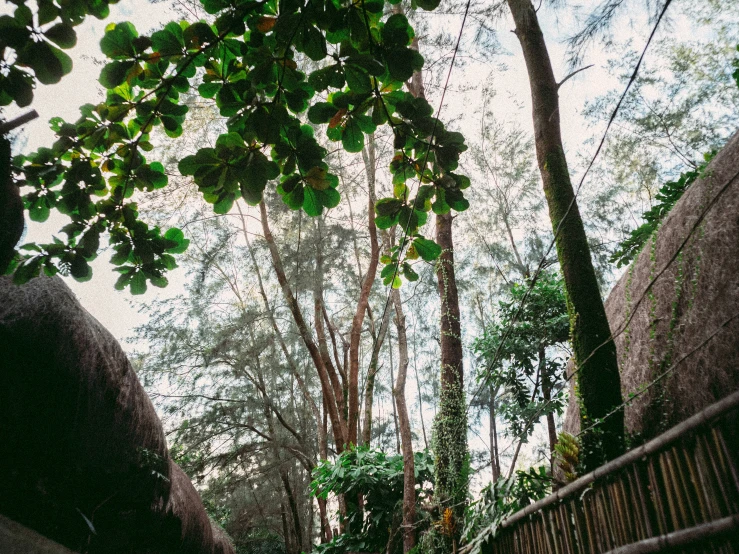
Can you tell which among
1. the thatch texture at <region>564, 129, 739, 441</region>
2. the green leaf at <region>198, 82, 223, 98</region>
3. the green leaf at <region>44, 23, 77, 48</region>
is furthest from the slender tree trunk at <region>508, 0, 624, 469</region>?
A: the green leaf at <region>44, 23, 77, 48</region>

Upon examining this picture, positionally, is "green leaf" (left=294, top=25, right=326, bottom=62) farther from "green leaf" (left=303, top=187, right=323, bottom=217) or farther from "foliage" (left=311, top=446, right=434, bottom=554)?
"foliage" (left=311, top=446, right=434, bottom=554)

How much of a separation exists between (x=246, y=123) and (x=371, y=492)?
3674 mm

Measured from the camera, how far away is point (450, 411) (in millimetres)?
3180

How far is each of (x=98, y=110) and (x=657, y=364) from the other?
8.82ft

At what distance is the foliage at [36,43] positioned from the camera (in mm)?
877

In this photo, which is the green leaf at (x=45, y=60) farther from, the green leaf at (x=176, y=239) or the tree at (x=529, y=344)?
the tree at (x=529, y=344)

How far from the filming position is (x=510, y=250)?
10805mm

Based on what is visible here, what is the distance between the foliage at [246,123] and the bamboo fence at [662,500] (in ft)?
3.21

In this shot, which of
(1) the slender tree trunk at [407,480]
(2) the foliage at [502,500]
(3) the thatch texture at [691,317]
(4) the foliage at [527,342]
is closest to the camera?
(3) the thatch texture at [691,317]

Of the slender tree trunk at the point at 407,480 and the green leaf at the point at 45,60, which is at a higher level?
the green leaf at the point at 45,60

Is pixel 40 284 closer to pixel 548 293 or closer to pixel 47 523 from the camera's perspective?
pixel 47 523

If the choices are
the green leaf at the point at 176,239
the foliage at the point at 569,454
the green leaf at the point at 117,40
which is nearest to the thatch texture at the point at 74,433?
the green leaf at the point at 176,239

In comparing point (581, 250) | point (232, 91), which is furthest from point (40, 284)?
point (581, 250)

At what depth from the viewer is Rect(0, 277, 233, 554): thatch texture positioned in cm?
247
